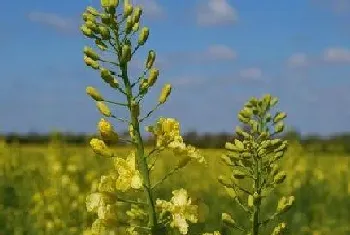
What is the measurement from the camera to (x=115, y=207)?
9.28 ft

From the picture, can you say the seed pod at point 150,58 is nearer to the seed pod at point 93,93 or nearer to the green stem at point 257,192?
the seed pod at point 93,93

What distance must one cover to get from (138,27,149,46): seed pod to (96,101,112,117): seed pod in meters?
0.26

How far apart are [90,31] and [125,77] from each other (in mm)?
227

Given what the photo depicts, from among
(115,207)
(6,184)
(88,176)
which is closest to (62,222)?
(88,176)

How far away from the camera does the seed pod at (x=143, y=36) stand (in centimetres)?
288

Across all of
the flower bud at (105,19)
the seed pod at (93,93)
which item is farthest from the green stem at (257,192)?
the flower bud at (105,19)

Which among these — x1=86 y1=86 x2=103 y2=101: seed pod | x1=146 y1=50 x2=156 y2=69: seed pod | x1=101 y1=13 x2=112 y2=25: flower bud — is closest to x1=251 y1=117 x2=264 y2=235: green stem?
x1=146 y1=50 x2=156 y2=69: seed pod

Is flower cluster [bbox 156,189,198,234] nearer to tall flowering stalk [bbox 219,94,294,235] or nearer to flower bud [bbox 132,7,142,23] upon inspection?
tall flowering stalk [bbox 219,94,294,235]

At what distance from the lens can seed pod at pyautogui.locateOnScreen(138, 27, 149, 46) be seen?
2.88 meters

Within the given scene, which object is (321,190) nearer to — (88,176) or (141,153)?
(88,176)

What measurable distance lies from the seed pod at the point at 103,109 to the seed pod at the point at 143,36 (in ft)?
0.85

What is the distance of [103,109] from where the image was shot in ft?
9.60

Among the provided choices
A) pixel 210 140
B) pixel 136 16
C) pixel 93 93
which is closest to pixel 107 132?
pixel 93 93

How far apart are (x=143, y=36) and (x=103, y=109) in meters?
0.30
